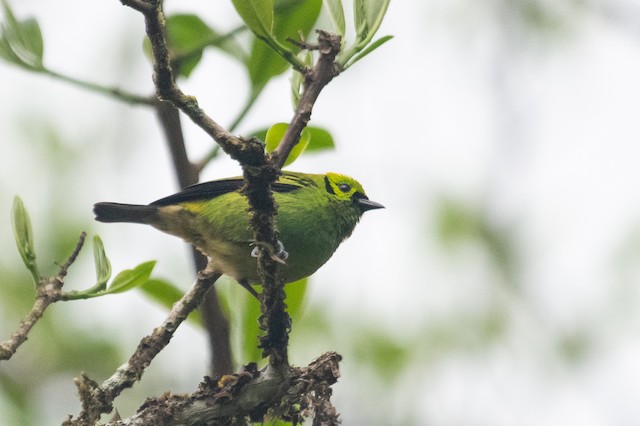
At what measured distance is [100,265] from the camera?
116 inches

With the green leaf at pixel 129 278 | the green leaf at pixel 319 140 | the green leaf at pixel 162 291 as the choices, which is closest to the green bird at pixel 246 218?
the green leaf at pixel 162 291

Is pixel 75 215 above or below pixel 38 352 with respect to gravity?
above

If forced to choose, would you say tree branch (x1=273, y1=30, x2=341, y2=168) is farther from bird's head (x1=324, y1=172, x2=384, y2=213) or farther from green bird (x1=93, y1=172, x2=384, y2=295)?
bird's head (x1=324, y1=172, x2=384, y2=213)

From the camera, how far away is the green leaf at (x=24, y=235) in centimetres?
280

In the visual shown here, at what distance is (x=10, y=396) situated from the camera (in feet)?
16.0

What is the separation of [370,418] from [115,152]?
325 centimetres

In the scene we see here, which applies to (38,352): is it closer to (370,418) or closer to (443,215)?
(370,418)

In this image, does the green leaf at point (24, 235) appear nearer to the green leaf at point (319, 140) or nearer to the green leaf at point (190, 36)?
the green leaf at point (190, 36)

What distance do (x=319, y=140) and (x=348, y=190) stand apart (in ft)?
5.27

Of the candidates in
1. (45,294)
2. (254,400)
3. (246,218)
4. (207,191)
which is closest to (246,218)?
(246,218)

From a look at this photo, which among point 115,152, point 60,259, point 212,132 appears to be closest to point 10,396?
point 60,259

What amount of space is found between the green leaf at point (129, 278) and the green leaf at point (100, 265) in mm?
61

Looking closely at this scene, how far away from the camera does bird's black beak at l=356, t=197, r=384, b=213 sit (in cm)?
522

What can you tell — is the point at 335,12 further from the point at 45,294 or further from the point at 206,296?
the point at 45,294
